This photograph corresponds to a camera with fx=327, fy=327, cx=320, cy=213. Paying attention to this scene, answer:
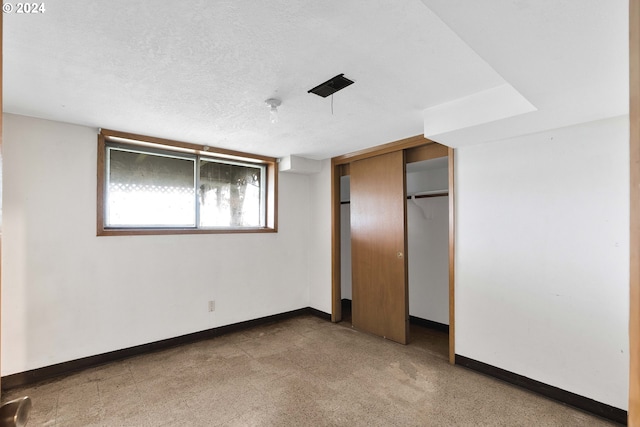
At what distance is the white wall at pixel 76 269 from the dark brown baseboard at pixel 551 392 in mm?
2743

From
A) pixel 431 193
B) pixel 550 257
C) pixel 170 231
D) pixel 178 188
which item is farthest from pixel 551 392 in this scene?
pixel 178 188

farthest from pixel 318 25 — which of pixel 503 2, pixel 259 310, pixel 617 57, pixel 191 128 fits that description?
pixel 259 310

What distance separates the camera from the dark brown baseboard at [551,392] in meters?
2.23

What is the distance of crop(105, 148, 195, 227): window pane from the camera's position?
3.37m

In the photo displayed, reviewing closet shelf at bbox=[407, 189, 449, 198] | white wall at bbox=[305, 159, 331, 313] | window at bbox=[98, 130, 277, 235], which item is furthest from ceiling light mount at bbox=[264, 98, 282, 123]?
closet shelf at bbox=[407, 189, 449, 198]

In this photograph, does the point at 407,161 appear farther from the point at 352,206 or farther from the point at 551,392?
the point at 551,392

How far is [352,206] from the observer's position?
424 cm

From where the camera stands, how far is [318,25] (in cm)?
158

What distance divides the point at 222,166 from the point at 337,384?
9.41 ft

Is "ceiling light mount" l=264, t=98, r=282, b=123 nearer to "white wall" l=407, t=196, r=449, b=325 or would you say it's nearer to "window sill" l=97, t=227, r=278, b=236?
"window sill" l=97, t=227, r=278, b=236

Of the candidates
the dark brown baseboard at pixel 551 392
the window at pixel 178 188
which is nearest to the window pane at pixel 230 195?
the window at pixel 178 188

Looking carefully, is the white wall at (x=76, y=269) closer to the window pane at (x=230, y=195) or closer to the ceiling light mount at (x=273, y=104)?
the window pane at (x=230, y=195)

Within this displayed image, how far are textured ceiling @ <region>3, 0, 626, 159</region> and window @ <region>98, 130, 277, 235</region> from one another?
63cm

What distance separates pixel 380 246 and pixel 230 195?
79.8 inches
